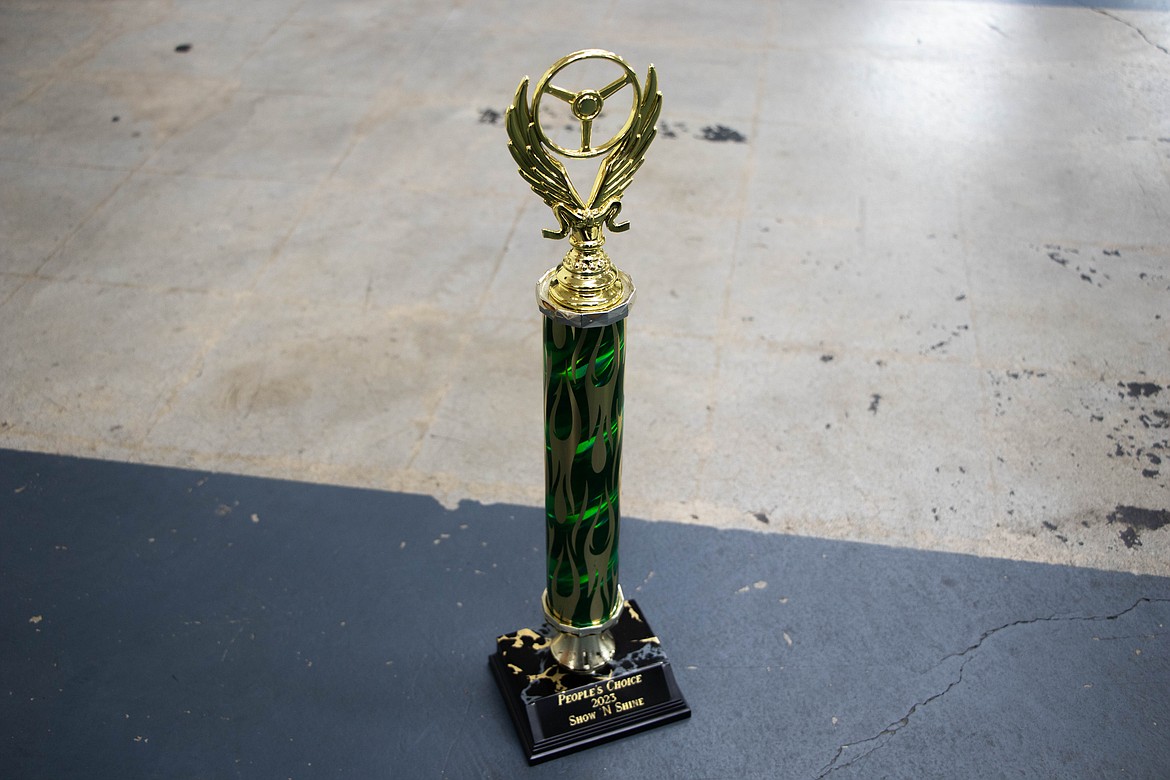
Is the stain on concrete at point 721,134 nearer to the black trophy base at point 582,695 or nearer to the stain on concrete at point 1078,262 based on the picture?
the stain on concrete at point 1078,262

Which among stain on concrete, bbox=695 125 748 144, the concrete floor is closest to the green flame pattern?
the concrete floor

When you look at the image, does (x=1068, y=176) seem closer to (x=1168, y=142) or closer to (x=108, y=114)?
(x=1168, y=142)

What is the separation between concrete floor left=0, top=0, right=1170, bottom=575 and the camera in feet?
11.0

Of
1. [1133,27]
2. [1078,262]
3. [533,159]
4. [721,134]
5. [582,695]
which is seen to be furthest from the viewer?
[1133,27]

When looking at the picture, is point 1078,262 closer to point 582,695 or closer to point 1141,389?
point 1141,389

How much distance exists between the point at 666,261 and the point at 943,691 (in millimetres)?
2142

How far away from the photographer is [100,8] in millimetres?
6352

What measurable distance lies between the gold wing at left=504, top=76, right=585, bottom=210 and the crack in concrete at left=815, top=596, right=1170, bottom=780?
1509 mm

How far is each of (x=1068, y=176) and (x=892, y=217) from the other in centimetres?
95

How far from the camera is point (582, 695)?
2574mm

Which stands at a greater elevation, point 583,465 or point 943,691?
point 583,465

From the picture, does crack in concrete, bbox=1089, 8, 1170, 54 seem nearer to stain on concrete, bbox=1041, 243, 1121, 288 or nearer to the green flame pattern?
stain on concrete, bbox=1041, 243, 1121, 288

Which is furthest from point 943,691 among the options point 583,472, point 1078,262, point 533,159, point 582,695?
point 1078,262

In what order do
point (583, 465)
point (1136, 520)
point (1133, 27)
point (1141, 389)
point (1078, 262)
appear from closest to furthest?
point (583, 465) < point (1136, 520) < point (1141, 389) < point (1078, 262) < point (1133, 27)
